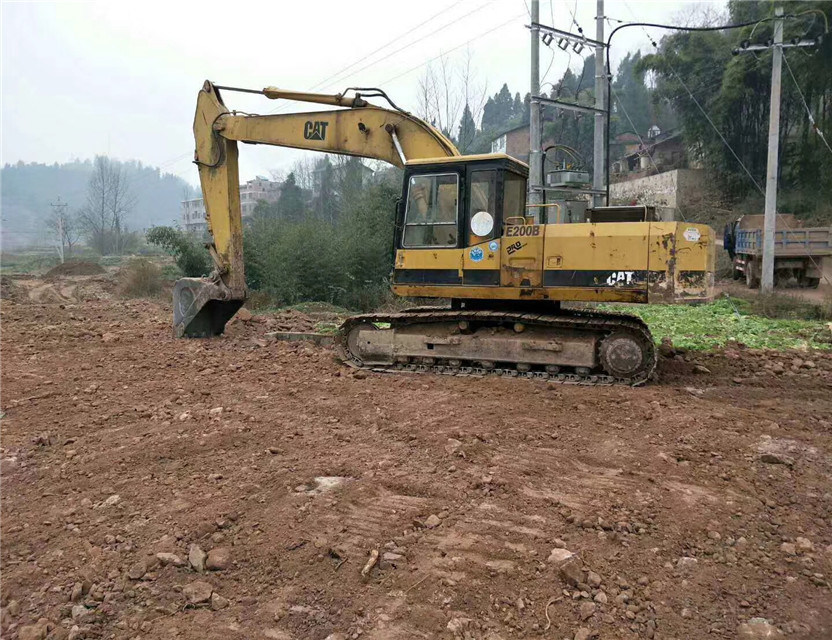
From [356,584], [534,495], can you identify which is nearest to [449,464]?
[534,495]

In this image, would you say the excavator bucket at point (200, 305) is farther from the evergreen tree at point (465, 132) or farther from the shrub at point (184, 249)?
the evergreen tree at point (465, 132)

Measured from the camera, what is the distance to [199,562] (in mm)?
3270

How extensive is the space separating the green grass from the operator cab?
165 inches

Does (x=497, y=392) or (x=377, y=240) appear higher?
(x=377, y=240)

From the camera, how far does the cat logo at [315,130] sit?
876 centimetres

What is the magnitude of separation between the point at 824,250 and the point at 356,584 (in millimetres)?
19940

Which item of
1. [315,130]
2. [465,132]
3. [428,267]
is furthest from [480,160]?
[465,132]

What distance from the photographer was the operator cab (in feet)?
23.5

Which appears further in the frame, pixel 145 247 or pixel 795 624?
pixel 145 247

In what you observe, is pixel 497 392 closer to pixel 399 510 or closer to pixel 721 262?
pixel 399 510

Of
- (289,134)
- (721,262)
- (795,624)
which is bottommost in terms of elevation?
(795,624)

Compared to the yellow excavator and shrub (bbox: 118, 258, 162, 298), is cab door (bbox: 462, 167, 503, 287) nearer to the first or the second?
the yellow excavator

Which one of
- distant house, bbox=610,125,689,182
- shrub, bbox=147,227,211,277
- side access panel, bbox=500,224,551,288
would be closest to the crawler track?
side access panel, bbox=500,224,551,288

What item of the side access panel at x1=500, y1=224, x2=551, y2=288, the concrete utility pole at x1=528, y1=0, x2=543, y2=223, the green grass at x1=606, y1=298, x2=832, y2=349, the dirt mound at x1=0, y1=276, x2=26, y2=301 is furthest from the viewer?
the dirt mound at x1=0, y1=276, x2=26, y2=301
